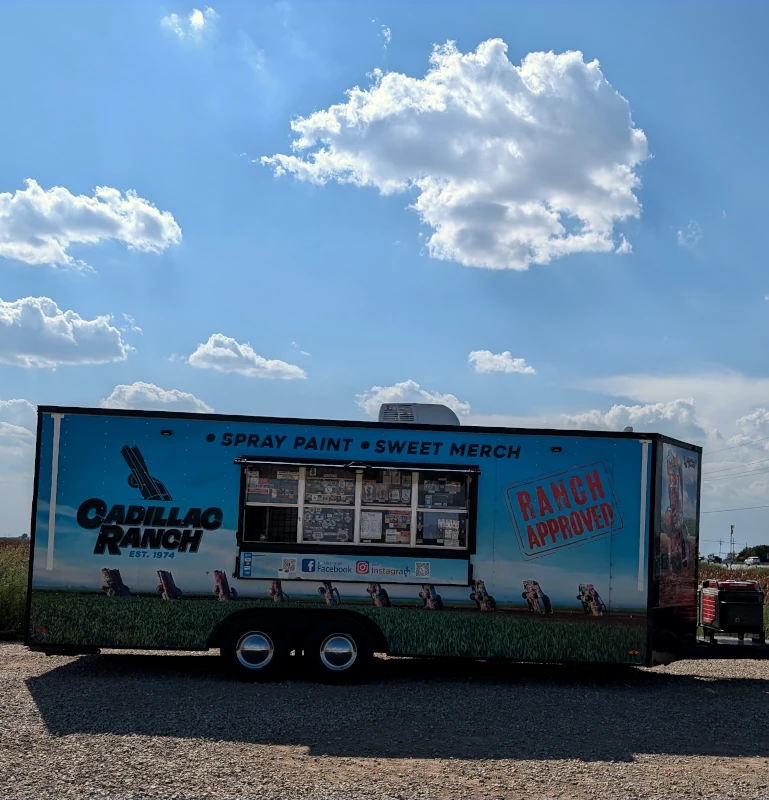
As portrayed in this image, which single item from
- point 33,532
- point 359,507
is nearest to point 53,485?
point 33,532

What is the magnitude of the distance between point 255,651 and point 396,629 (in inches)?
61.9

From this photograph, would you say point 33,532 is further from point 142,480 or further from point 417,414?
point 417,414

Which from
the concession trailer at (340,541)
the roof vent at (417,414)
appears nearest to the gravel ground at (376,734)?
the concession trailer at (340,541)

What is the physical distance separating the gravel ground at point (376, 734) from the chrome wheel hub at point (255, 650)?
32cm

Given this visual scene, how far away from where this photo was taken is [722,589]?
11.2 m

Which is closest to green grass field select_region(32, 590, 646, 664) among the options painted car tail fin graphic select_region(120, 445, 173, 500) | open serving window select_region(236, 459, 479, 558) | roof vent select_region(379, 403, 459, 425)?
open serving window select_region(236, 459, 479, 558)

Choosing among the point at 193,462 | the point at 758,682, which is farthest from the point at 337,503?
the point at 758,682

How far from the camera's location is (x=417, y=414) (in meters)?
10.5

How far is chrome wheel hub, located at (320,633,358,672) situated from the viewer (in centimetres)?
992

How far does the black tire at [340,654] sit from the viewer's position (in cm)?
991

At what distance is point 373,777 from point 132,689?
12.0 ft

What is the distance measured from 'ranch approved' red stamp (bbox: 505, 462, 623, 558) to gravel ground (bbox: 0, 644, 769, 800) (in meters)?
1.67

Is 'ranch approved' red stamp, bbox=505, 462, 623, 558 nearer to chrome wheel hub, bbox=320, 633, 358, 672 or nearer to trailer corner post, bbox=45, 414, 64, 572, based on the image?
chrome wheel hub, bbox=320, 633, 358, 672

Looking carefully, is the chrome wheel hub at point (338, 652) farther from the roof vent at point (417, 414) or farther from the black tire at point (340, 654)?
the roof vent at point (417, 414)
